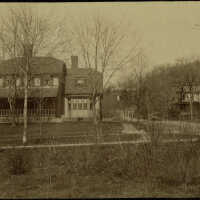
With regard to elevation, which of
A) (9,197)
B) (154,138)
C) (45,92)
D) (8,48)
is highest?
(8,48)

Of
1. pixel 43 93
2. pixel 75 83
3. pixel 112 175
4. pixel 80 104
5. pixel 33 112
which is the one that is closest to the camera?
pixel 112 175

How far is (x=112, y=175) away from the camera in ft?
32.5

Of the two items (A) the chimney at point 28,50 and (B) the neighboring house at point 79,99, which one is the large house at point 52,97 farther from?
(A) the chimney at point 28,50

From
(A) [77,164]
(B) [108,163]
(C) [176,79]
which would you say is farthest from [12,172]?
(C) [176,79]

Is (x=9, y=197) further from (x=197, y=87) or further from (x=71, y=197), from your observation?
(x=197, y=87)

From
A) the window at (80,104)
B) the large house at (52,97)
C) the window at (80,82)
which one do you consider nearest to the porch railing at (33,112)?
the large house at (52,97)

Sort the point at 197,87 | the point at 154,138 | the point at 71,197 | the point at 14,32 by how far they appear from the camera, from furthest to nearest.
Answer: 1. the point at 197,87
2. the point at 14,32
3. the point at 154,138
4. the point at 71,197

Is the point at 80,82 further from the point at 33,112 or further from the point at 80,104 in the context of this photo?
the point at 33,112

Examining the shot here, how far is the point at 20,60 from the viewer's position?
739 inches

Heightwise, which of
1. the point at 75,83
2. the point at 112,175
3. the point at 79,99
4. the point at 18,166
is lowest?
the point at 112,175

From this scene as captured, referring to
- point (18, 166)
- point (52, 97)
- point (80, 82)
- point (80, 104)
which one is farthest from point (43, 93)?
point (18, 166)

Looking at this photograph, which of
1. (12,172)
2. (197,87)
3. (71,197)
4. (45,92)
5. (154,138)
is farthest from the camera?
(197,87)

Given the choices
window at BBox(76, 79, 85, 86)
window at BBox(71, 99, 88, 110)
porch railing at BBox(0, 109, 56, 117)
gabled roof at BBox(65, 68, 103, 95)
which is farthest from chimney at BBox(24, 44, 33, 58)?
window at BBox(76, 79, 85, 86)

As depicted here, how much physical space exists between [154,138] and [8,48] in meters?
11.4
